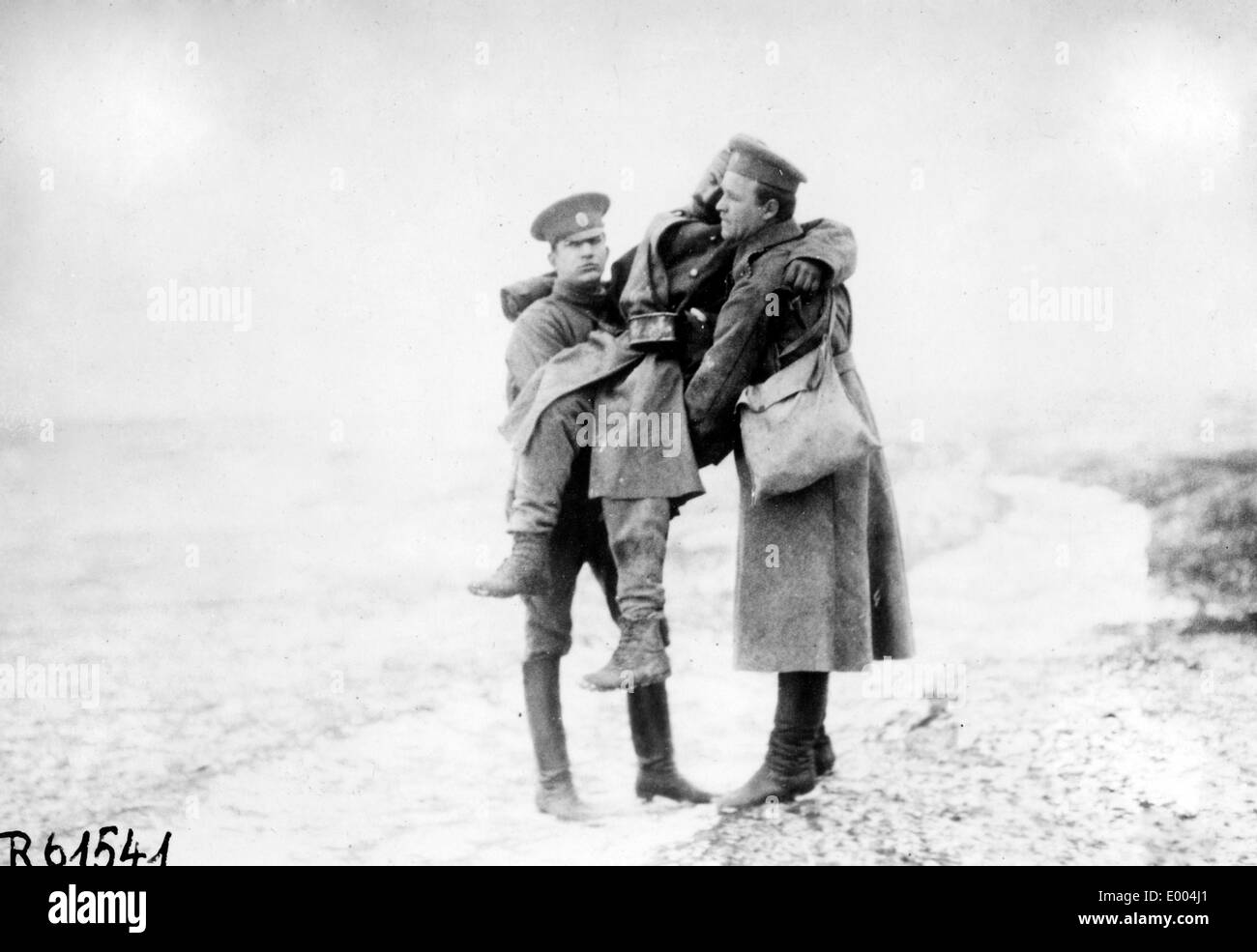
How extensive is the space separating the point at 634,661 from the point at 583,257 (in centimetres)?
135

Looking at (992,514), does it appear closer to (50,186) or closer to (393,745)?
(393,745)

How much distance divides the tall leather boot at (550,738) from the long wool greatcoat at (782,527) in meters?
0.64

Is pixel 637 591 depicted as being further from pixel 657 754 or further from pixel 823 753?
pixel 823 753

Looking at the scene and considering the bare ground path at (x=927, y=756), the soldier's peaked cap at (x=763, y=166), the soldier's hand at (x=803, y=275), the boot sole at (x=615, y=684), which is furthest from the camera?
the bare ground path at (x=927, y=756)

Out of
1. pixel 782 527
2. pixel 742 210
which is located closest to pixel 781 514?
pixel 782 527

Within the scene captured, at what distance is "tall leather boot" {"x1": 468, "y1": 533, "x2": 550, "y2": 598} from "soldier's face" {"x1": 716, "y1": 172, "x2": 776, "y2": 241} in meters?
1.10

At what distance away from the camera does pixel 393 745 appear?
5414 millimetres

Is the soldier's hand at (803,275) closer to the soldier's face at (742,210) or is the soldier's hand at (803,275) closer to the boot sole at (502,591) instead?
the soldier's face at (742,210)

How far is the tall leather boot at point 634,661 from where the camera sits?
468cm

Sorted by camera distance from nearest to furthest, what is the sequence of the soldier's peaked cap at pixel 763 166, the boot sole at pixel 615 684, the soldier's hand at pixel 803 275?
1. the boot sole at pixel 615 684
2. the soldier's hand at pixel 803 275
3. the soldier's peaked cap at pixel 763 166

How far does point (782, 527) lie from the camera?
4883 mm

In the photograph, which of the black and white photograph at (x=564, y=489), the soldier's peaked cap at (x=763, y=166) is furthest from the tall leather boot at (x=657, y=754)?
the soldier's peaked cap at (x=763, y=166)

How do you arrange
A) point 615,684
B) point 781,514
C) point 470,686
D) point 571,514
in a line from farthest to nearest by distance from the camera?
point 470,686
point 571,514
point 781,514
point 615,684
